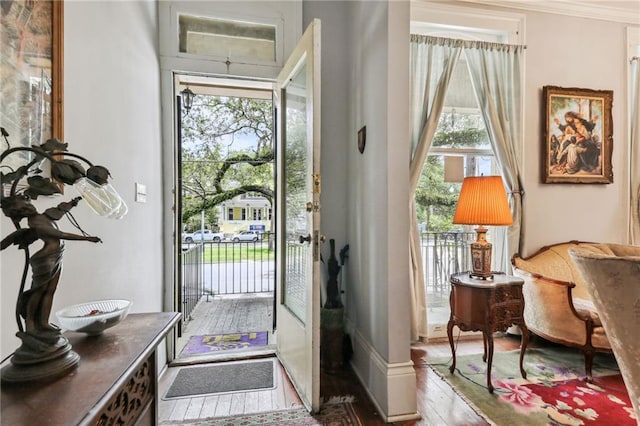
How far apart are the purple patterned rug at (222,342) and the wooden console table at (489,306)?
1.76 metres

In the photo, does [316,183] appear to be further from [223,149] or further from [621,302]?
[223,149]

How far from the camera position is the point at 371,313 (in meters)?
2.11

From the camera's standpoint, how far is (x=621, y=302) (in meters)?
1.17

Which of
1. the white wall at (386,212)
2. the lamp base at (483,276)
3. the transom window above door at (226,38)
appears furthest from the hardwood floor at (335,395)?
the transom window above door at (226,38)

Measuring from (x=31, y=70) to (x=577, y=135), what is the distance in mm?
4082

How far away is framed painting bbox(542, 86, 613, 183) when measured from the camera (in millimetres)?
3055

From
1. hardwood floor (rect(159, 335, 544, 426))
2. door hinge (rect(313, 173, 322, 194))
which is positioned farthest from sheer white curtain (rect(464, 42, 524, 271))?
door hinge (rect(313, 173, 322, 194))

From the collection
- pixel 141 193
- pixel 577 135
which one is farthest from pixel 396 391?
pixel 577 135

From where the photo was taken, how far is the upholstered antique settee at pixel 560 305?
2252mm

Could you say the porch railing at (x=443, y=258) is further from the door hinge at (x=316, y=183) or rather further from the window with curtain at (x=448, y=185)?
the door hinge at (x=316, y=183)

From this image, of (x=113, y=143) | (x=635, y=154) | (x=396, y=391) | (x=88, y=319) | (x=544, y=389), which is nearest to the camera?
(x=88, y=319)

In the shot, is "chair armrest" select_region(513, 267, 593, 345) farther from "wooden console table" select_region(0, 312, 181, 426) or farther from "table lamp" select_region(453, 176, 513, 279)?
"wooden console table" select_region(0, 312, 181, 426)

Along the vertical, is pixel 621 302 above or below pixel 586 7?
below

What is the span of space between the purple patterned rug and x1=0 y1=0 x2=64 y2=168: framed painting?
218cm
